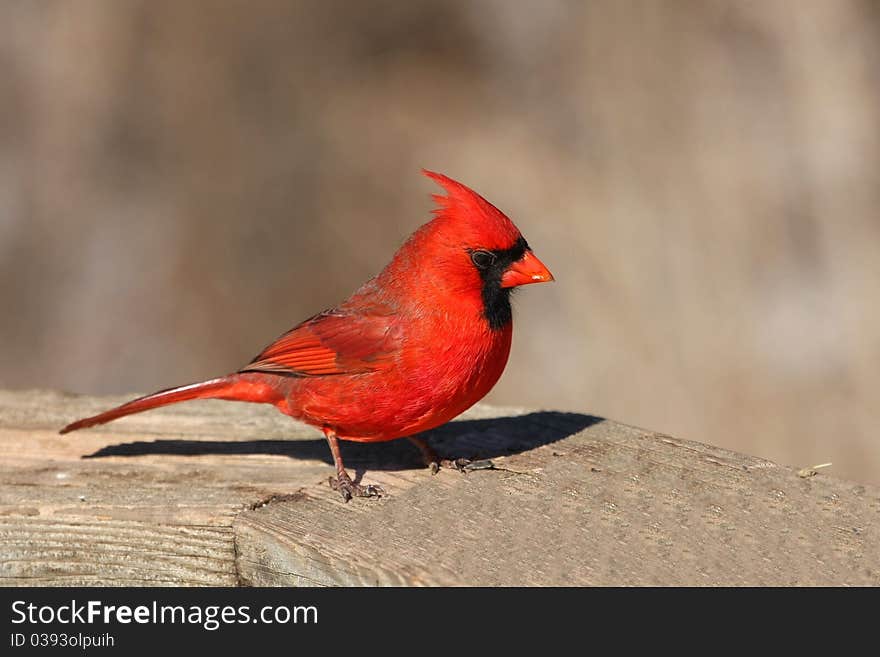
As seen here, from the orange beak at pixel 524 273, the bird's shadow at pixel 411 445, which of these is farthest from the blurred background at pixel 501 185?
the orange beak at pixel 524 273

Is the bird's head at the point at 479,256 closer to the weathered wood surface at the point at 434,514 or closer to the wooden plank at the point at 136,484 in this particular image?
the weathered wood surface at the point at 434,514

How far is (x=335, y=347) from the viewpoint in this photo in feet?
11.5

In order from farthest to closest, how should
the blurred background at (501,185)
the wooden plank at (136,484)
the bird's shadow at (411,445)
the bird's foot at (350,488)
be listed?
1. the blurred background at (501,185)
2. the bird's shadow at (411,445)
3. the bird's foot at (350,488)
4. the wooden plank at (136,484)

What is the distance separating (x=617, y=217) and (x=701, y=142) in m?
0.44

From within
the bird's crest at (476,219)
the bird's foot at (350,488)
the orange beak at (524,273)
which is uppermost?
the bird's crest at (476,219)

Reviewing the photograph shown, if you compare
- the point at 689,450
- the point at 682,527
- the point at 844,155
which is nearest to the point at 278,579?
the point at 682,527

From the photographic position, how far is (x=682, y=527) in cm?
290

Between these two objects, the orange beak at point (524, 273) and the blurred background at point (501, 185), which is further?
the blurred background at point (501, 185)

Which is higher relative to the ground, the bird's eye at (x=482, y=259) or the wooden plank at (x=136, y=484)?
the bird's eye at (x=482, y=259)

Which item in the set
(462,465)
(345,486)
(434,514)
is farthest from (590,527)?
(345,486)

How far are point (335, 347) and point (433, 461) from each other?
1.28ft

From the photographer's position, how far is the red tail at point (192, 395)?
3.60 m

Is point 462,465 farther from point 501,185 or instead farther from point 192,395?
point 501,185

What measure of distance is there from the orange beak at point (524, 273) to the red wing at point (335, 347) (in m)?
0.30
